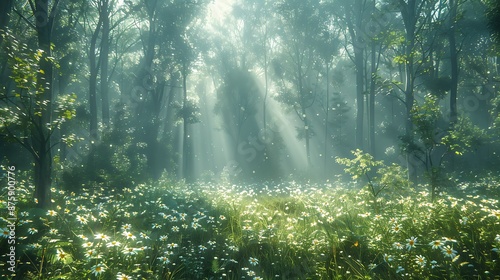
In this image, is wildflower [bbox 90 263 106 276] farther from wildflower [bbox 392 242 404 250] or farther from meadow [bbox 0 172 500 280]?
wildflower [bbox 392 242 404 250]

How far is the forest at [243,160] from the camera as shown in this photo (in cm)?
487

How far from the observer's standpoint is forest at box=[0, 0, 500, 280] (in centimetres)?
487

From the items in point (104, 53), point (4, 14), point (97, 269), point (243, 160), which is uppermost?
point (104, 53)

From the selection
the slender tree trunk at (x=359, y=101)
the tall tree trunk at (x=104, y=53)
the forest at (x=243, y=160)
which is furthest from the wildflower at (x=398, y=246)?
the slender tree trunk at (x=359, y=101)

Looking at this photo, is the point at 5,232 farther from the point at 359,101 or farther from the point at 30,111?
the point at 359,101

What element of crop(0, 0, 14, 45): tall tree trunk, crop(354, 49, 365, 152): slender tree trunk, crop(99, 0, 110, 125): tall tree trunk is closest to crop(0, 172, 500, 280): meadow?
crop(0, 0, 14, 45): tall tree trunk

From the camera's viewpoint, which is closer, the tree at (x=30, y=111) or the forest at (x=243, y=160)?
the forest at (x=243, y=160)

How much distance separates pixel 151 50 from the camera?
23344 millimetres

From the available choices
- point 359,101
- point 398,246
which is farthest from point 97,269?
point 359,101

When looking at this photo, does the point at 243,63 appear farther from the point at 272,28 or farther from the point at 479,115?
the point at 479,115

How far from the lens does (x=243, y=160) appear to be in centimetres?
3041

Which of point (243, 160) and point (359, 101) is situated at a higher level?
point (359, 101)

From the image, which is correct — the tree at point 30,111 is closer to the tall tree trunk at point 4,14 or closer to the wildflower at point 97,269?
the tall tree trunk at point 4,14

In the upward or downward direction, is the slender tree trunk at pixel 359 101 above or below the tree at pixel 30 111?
above
